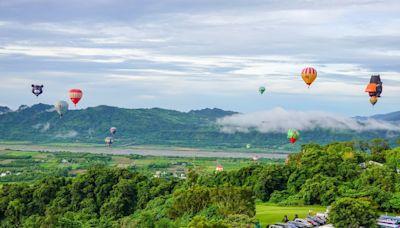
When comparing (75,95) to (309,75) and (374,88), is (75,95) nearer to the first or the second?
(309,75)

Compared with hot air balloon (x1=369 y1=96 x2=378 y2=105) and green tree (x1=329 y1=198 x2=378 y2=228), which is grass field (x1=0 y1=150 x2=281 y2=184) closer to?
hot air balloon (x1=369 y1=96 x2=378 y2=105)

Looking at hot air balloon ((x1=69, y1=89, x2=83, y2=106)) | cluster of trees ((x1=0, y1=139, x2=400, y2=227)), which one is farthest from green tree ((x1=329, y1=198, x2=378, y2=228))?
hot air balloon ((x1=69, y1=89, x2=83, y2=106))

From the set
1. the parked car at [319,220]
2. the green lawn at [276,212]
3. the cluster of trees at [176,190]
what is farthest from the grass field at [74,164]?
the parked car at [319,220]

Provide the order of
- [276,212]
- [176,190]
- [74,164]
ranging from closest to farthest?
[276,212], [176,190], [74,164]

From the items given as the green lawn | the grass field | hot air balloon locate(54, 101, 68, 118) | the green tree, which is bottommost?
the grass field

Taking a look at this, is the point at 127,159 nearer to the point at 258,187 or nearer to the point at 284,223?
the point at 258,187

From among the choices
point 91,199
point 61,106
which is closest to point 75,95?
point 61,106

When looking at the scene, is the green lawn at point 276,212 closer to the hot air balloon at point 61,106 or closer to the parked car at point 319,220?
the parked car at point 319,220
